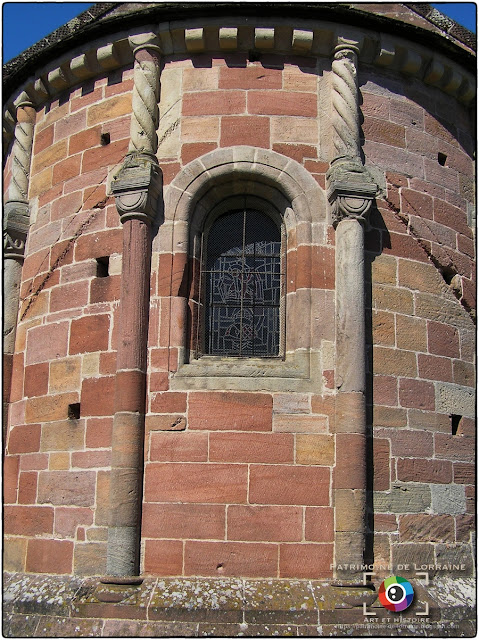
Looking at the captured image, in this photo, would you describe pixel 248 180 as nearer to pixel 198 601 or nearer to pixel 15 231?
pixel 15 231

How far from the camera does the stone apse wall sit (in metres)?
6.84

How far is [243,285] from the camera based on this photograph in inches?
303

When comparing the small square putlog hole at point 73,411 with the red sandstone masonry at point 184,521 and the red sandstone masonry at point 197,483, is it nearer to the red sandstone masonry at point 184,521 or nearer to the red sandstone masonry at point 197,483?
the red sandstone masonry at point 197,483

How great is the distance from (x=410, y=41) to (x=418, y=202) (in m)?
1.74

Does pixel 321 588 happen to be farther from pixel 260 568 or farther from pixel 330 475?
pixel 330 475

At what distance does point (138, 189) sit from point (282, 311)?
1845 millimetres

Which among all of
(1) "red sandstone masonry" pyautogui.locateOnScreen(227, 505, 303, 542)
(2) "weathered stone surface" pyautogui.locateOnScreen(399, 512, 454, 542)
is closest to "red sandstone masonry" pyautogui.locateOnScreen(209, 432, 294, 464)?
(1) "red sandstone masonry" pyautogui.locateOnScreen(227, 505, 303, 542)

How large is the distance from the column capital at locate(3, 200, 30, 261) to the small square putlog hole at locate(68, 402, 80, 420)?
2157 mm

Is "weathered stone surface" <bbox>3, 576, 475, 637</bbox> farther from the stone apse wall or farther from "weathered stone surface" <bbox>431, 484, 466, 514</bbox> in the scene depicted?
"weathered stone surface" <bbox>431, 484, 466, 514</bbox>

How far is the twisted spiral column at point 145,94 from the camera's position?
7820 mm

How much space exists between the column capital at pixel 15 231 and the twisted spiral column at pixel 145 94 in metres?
1.84

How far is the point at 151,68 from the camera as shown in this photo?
800 centimetres

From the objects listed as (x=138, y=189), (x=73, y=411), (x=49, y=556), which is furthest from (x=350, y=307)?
(x=49, y=556)

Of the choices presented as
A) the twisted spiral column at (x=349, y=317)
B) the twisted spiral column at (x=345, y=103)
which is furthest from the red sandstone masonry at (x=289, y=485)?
the twisted spiral column at (x=345, y=103)
